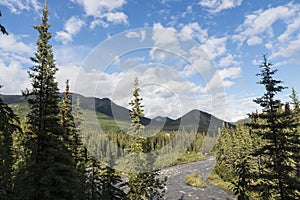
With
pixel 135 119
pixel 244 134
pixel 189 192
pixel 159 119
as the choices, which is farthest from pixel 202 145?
pixel 135 119

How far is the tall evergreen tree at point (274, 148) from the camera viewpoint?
56.5 ft

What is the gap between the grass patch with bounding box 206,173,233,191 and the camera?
5852cm

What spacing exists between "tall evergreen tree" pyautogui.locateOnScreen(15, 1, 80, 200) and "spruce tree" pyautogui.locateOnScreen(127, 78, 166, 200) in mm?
7779

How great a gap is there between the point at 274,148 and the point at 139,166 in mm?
12632

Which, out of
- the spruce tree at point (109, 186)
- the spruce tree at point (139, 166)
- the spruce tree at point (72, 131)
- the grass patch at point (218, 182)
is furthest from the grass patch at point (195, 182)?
the spruce tree at point (72, 131)

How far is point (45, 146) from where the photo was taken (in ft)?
55.7

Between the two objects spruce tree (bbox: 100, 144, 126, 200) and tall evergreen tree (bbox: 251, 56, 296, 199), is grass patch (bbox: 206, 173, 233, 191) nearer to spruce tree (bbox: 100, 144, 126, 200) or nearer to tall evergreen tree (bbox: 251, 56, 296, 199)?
spruce tree (bbox: 100, 144, 126, 200)

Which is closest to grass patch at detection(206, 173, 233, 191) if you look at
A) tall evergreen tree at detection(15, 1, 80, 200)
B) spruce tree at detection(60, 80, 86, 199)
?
spruce tree at detection(60, 80, 86, 199)

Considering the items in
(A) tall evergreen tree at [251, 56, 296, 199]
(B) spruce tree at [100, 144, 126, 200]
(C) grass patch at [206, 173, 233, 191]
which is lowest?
(C) grass patch at [206, 173, 233, 191]

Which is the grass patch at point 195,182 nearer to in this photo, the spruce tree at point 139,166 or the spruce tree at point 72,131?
the spruce tree at point 139,166

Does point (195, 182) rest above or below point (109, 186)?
below

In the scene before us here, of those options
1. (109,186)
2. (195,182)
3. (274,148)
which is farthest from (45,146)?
(195,182)

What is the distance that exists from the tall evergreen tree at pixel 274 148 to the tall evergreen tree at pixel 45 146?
43.2 feet

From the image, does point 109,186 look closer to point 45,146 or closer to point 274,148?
point 45,146
